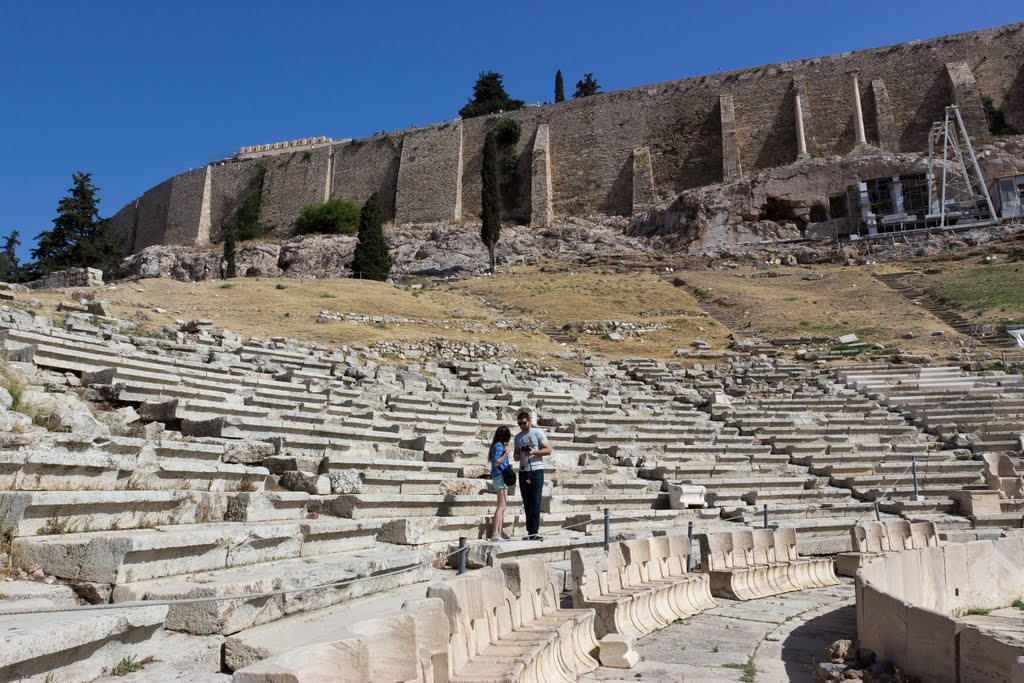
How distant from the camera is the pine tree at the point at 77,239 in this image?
40156 millimetres

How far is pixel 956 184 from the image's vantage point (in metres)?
38.6

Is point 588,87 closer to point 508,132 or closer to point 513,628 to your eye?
point 508,132

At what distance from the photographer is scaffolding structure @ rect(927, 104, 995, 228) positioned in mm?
37250

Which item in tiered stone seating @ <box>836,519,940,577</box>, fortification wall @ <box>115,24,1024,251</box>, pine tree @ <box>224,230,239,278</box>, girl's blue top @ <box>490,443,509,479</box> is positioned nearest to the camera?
girl's blue top @ <box>490,443,509,479</box>

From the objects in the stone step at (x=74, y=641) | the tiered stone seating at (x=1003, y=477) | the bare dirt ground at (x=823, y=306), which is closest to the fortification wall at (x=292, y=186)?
the bare dirt ground at (x=823, y=306)

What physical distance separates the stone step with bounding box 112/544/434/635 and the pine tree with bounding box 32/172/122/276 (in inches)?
1569

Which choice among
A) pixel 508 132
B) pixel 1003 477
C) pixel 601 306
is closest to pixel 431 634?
pixel 1003 477

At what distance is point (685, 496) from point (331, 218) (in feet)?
135

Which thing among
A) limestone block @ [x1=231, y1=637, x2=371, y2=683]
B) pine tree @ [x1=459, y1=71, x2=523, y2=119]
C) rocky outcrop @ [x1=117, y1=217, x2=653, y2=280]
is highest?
pine tree @ [x1=459, y1=71, x2=523, y2=119]

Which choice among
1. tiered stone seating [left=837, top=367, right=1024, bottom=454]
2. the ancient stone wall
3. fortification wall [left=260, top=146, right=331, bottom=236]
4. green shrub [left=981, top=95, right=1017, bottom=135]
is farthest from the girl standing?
fortification wall [left=260, top=146, right=331, bottom=236]

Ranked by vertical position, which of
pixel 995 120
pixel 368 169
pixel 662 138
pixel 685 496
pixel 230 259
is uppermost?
pixel 368 169

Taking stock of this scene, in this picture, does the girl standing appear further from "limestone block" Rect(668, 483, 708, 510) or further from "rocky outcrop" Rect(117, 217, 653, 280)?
"rocky outcrop" Rect(117, 217, 653, 280)

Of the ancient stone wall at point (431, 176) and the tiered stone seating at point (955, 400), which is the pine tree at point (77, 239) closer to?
the ancient stone wall at point (431, 176)

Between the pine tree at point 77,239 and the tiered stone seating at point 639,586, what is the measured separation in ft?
130
